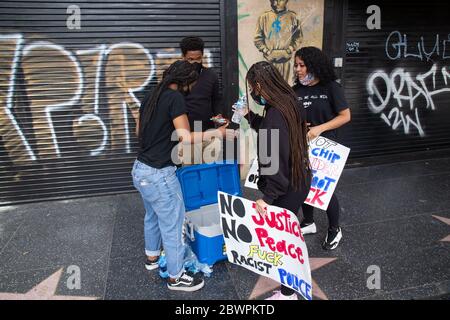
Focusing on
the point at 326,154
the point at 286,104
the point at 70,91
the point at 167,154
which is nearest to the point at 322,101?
the point at 326,154

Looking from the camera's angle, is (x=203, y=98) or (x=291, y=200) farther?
(x=203, y=98)

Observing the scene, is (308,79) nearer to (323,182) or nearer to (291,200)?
(323,182)

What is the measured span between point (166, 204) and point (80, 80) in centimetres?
279

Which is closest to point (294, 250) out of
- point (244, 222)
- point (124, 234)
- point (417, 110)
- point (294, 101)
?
point (244, 222)

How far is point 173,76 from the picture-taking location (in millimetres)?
2533

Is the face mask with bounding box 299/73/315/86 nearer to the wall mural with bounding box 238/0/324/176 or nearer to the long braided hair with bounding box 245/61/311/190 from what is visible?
the long braided hair with bounding box 245/61/311/190

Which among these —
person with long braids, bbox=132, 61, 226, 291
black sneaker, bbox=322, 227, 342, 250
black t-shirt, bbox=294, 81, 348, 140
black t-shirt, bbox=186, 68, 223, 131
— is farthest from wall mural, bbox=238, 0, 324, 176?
person with long braids, bbox=132, 61, 226, 291

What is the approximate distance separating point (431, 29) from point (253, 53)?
3167 mm

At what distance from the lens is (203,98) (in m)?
4.02

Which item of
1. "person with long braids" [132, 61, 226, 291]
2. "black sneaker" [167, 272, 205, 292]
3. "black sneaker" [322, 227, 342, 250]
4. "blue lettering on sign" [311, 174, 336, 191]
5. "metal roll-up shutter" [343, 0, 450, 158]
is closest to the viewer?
"person with long braids" [132, 61, 226, 291]

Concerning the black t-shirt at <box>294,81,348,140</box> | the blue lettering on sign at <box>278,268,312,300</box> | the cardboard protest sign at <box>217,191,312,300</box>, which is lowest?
the blue lettering on sign at <box>278,268,312,300</box>

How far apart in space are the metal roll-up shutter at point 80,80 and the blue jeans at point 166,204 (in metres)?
2.30

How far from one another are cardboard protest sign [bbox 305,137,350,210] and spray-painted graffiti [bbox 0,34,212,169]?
241 centimetres

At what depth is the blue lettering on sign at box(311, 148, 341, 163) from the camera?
321 centimetres
